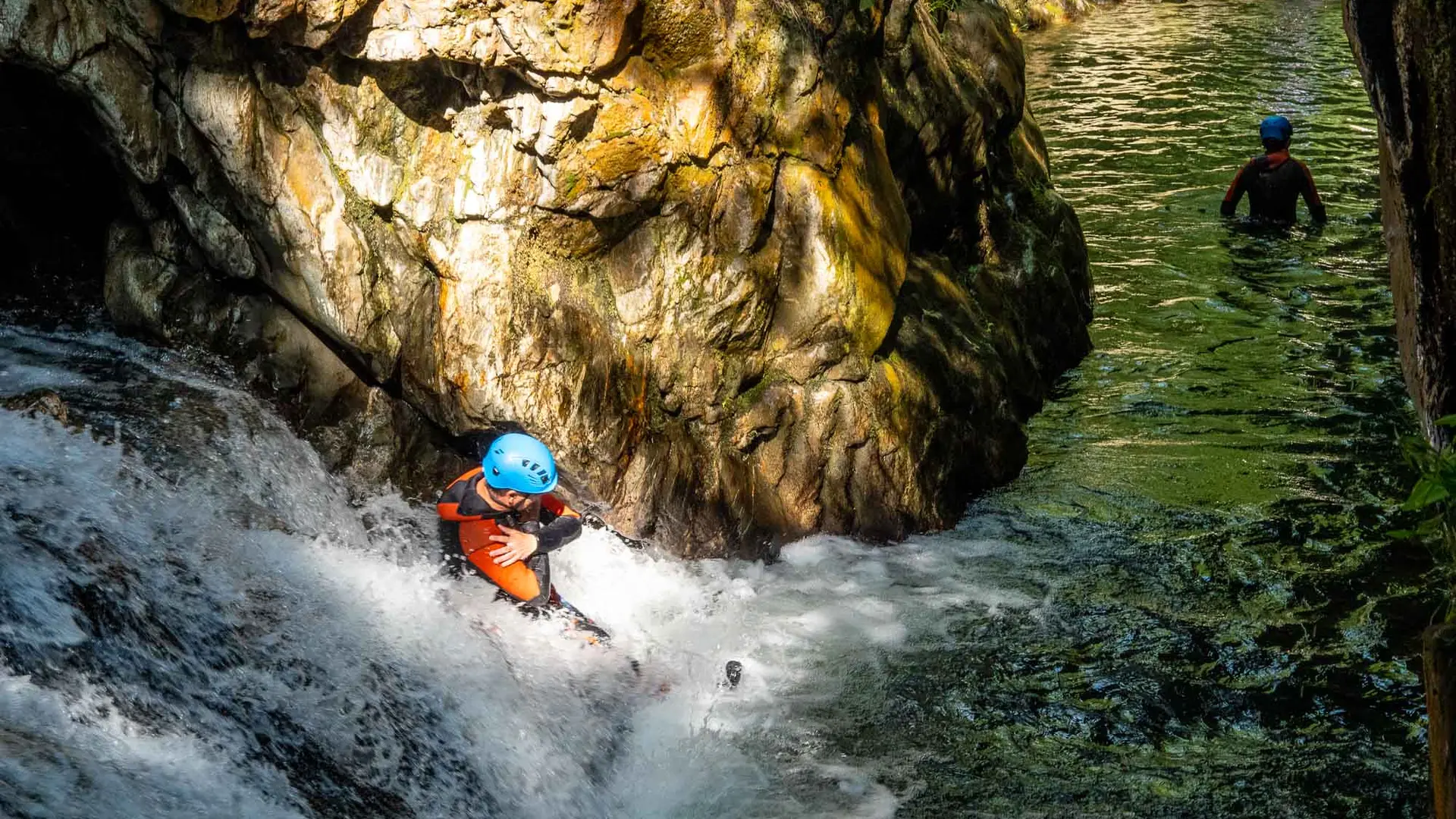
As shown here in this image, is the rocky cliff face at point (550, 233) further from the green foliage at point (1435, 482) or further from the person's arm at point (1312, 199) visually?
the person's arm at point (1312, 199)

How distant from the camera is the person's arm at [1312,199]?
12.9 m

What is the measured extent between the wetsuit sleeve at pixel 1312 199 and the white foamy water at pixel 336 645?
7666 millimetres

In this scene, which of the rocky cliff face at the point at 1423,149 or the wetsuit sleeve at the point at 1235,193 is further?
the wetsuit sleeve at the point at 1235,193

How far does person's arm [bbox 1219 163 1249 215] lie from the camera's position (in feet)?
43.4

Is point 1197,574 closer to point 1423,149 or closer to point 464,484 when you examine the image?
point 1423,149

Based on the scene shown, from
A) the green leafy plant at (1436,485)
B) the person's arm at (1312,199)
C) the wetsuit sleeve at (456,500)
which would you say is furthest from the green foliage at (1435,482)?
the person's arm at (1312,199)

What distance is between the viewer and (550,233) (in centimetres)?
657

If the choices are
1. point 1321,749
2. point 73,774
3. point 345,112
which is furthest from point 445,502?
point 1321,749

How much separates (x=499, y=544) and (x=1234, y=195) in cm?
1011

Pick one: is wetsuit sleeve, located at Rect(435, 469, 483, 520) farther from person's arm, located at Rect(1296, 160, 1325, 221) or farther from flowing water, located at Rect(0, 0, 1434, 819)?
person's arm, located at Rect(1296, 160, 1325, 221)

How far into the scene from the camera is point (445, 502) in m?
6.28

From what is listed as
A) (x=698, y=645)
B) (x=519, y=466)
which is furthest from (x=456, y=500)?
(x=698, y=645)

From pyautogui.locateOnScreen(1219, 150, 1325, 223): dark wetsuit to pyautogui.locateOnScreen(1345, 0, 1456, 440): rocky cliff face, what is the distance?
840cm

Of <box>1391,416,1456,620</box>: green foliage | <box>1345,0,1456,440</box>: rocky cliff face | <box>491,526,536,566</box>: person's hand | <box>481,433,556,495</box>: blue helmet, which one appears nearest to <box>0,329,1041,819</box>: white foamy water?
<box>491,526,536,566</box>: person's hand
